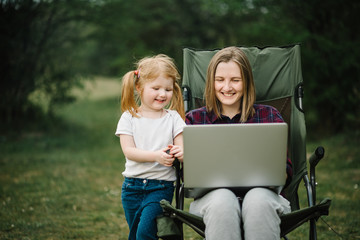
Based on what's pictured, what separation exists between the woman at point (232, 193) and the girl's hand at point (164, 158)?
259mm

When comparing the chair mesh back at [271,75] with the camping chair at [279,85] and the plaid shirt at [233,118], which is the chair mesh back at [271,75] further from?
the plaid shirt at [233,118]

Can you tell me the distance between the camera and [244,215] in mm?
→ 1970

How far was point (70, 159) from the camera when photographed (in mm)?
6078

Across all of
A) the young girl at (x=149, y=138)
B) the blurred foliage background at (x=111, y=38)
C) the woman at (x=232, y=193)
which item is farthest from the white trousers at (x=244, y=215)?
the blurred foliage background at (x=111, y=38)

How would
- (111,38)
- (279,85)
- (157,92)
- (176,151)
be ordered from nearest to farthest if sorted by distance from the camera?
(176,151)
(157,92)
(279,85)
(111,38)

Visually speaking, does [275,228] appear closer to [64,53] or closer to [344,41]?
[344,41]

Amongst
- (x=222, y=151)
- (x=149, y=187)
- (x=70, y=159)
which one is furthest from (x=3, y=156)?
(x=222, y=151)

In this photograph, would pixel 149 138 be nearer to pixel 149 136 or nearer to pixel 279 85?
pixel 149 136

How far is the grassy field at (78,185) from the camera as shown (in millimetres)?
3389

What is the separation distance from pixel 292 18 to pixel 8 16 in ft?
16.3

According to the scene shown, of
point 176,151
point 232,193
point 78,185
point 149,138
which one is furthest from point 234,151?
point 78,185

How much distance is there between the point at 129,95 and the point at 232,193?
0.85 m

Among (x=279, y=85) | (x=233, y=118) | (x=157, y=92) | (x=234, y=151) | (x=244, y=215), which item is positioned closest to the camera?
(x=234, y=151)

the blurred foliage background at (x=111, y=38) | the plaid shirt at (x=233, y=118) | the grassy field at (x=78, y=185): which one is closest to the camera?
the plaid shirt at (x=233, y=118)
